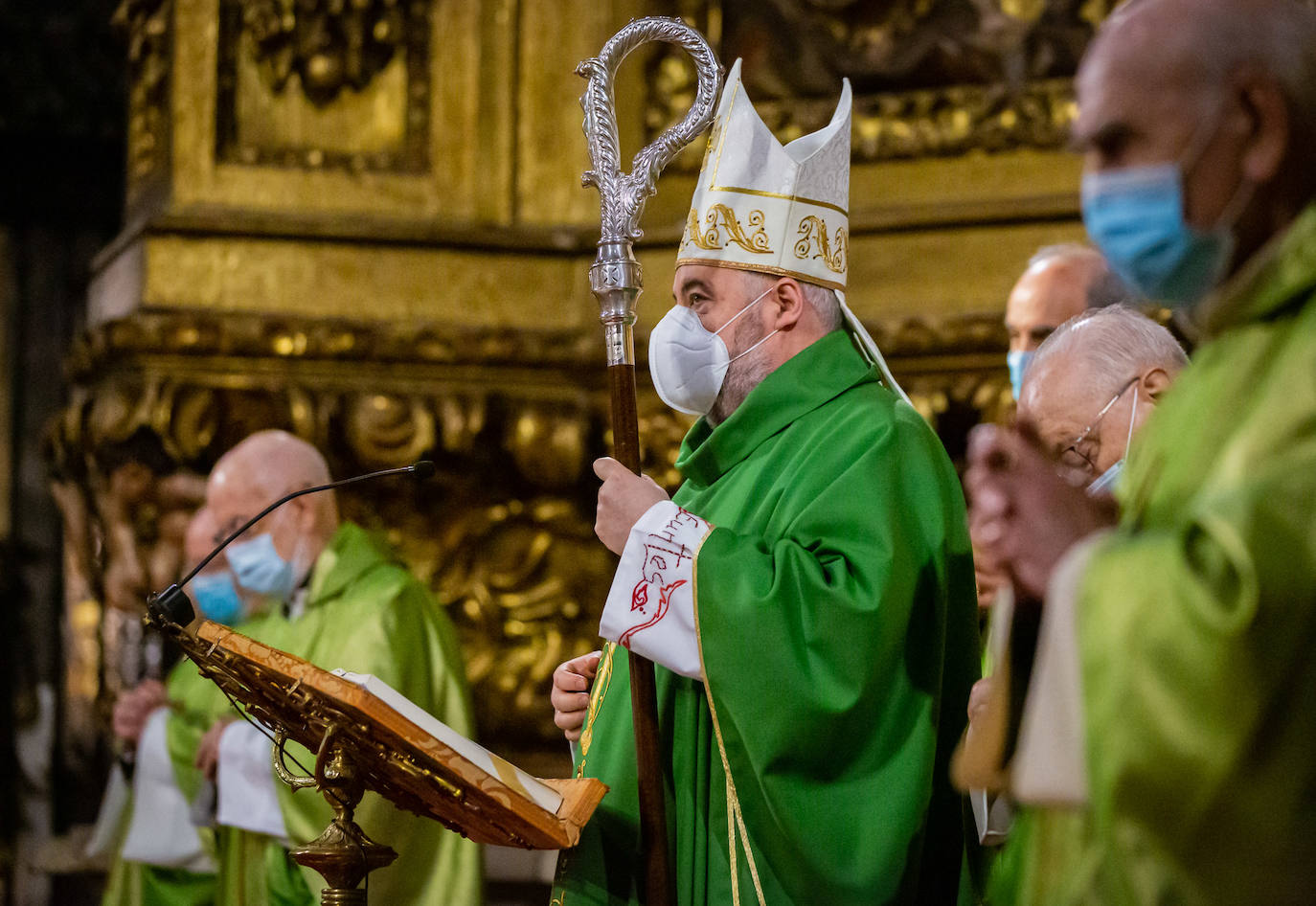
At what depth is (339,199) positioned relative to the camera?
5.95 metres

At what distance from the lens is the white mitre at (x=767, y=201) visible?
139 inches

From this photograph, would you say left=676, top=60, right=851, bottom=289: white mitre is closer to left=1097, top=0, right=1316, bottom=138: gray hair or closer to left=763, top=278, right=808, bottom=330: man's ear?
left=763, top=278, right=808, bottom=330: man's ear

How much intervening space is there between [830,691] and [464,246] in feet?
10.8

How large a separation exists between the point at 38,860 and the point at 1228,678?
6550mm

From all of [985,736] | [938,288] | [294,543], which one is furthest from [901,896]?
[294,543]

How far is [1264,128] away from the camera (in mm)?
1889

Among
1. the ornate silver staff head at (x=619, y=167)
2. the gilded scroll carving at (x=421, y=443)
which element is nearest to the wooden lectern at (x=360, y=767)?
the ornate silver staff head at (x=619, y=167)

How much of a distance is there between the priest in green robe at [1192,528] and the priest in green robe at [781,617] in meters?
0.91

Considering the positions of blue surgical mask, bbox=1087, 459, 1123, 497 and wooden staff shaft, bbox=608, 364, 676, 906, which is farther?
blue surgical mask, bbox=1087, 459, 1123, 497

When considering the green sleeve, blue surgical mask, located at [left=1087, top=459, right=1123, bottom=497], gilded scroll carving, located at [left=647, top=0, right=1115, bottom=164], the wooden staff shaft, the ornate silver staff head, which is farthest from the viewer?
gilded scroll carving, located at [left=647, top=0, right=1115, bottom=164]

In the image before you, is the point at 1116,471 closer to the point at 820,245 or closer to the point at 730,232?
the point at 820,245

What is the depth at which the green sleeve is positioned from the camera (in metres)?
2.93

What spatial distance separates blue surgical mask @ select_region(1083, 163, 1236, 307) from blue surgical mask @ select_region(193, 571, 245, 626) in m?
4.36

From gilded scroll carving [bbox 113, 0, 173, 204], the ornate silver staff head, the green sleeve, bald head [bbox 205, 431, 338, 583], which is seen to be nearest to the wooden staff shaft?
the green sleeve
